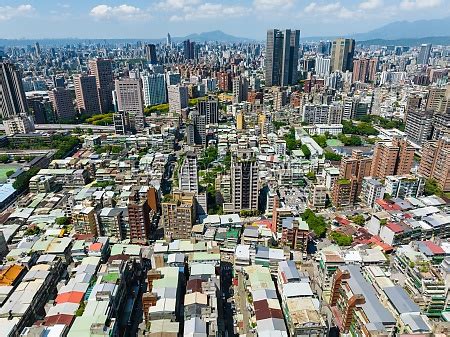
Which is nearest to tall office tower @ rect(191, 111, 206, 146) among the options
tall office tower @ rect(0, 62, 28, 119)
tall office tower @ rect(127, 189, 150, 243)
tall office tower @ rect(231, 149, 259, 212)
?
tall office tower @ rect(231, 149, 259, 212)

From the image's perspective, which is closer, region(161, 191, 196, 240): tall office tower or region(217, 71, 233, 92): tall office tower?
region(161, 191, 196, 240): tall office tower

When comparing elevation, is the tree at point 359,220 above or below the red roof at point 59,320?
below

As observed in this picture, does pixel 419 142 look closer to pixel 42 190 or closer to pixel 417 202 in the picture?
pixel 417 202

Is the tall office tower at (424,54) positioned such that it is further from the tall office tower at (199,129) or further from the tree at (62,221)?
the tree at (62,221)

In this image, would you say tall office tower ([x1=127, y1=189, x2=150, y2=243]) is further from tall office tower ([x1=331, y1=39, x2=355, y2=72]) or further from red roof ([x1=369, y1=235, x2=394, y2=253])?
tall office tower ([x1=331, y1=39, x2=355, y2=72])

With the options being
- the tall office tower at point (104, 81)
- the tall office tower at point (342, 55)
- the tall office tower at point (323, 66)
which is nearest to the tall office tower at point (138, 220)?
the tall office tower at point (104, 81)
